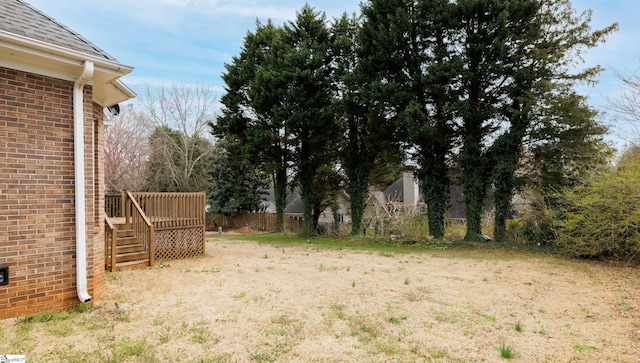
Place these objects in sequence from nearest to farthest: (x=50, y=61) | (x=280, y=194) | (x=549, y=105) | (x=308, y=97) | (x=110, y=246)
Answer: (x=50, y=61) → (x=110, y=246) → (x=549, y=105) → (x=308, y=97) → (x=280, y=194)

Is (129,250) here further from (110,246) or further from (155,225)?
(155,225)

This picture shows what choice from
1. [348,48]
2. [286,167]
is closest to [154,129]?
[286,167]

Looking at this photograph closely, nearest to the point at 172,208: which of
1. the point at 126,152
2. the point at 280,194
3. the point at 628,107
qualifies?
the point at 280,194

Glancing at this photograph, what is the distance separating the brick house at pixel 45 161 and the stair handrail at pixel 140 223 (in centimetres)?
395

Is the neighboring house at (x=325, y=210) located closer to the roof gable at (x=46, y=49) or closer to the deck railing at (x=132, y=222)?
the deck railing at (x=132, y=222)

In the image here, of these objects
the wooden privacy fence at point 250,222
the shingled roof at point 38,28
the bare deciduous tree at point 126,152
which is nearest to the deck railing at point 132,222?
the shingled roof at point 38,28

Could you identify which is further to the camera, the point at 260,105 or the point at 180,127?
the point at 180,127

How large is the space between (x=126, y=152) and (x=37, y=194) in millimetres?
28938

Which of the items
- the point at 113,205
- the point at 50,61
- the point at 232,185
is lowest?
the point at 113,205

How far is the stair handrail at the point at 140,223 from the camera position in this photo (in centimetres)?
929

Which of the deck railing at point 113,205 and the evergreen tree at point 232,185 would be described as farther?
the evergreen tree at point 232,185

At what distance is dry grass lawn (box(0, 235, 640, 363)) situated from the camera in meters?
3.88

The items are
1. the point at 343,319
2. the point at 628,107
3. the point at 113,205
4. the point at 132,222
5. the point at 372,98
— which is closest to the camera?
the point at 343,319

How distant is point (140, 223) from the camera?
380 inches
